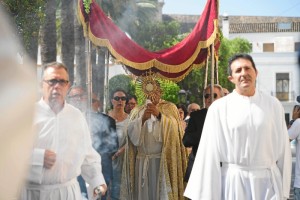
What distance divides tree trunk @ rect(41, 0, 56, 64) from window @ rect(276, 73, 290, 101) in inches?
575

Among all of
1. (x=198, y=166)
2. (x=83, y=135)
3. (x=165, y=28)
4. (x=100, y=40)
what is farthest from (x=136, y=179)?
(x=165, y=28)

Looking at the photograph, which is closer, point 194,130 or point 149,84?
point 194,130

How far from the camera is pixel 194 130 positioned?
5.63 meters

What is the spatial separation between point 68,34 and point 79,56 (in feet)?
1.84

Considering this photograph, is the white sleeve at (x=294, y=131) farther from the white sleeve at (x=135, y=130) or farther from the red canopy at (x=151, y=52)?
the white sleeve at (x=135, y=130)

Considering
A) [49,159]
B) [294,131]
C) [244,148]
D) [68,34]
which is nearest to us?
[49,159]

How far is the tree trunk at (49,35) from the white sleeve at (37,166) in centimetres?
415

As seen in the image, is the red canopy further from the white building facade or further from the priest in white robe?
the white building facade

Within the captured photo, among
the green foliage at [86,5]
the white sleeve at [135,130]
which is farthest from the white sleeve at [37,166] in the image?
the green foliage at [86,5]

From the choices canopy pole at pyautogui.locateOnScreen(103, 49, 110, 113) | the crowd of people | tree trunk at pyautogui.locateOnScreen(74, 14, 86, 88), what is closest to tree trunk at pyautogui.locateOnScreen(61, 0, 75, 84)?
tree trunk at pyautogui.locateOnScreen(74, 14, 86, 88)

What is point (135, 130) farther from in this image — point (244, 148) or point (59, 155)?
point (59, 155)

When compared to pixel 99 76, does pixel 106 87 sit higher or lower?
lower

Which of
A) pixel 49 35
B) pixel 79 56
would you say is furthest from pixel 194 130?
pixel 49 35

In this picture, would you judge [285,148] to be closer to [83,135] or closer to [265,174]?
[265,174]
